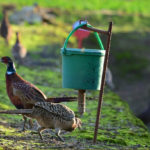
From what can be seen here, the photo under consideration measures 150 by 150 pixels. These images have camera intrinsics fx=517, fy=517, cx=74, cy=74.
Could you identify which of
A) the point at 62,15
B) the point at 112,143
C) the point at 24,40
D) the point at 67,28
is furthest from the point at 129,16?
the point at 112,143

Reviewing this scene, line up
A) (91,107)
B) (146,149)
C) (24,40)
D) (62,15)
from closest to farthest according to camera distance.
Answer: (146,149) < (91,107) < (24,40) < (62,15)

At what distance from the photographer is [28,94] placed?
746 centimetres

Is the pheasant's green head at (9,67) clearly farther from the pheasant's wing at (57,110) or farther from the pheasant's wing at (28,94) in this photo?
the pheasant's wing at (57,110)

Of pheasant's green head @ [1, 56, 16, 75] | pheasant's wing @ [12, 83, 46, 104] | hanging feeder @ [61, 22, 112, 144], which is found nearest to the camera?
hanging feeder @ [61, 22, 112, 144]

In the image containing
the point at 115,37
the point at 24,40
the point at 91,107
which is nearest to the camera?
the point at 91,107

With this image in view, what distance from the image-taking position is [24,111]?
659 cm

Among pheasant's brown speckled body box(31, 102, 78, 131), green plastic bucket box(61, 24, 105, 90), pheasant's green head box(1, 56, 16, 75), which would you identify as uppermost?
green plastic bucket box(61, 24, 105, 90)

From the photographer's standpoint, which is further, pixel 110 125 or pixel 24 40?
pixel 24 40

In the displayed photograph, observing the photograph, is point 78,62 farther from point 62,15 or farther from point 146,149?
point 62,15

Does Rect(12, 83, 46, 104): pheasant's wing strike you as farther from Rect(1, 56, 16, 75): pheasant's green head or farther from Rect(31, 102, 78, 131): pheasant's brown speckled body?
Rect(31, 102, 78, 131): pheasant's brown speckled body

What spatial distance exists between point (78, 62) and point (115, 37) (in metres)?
13.7

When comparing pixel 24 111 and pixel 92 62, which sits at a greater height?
pixel 92 62

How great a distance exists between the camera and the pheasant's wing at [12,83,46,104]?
7.42 m

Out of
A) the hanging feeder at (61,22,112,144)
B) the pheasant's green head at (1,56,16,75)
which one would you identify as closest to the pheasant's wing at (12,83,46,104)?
the pheasant's green head at (1,56,16,75)
